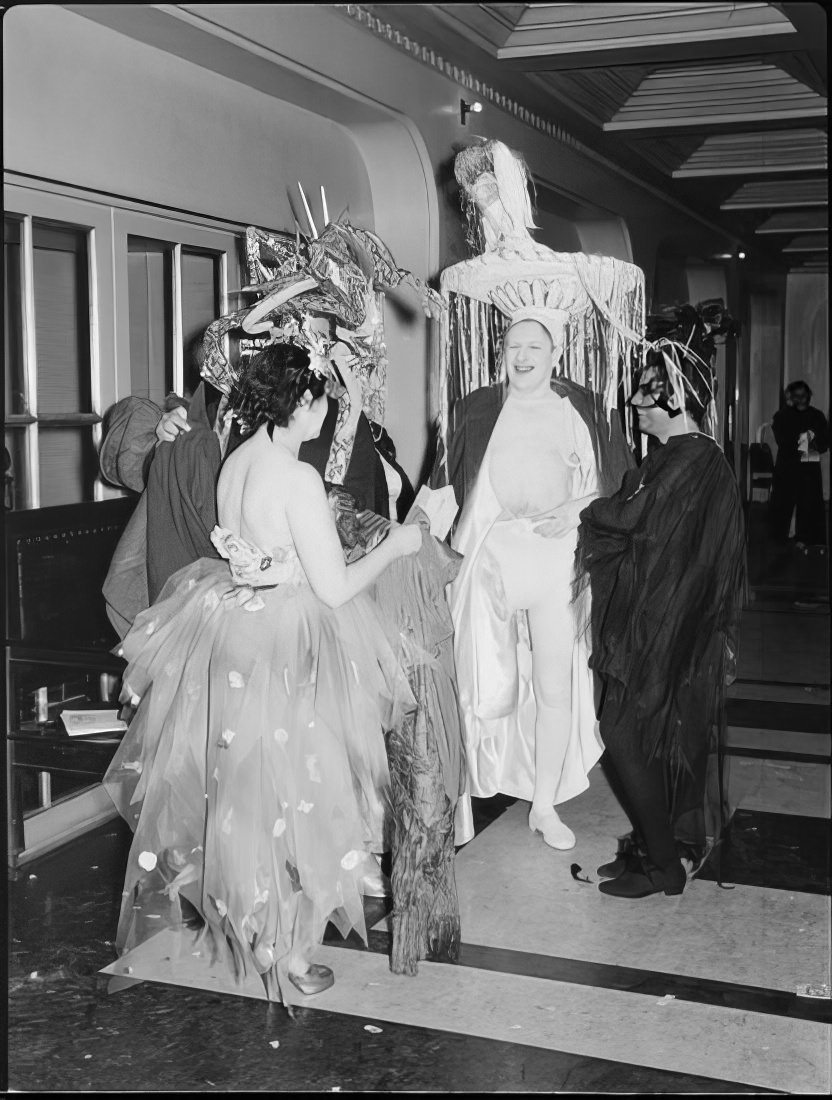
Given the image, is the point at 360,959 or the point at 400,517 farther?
the point at 400,517

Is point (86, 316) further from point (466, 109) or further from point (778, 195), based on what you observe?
point (778, 195)

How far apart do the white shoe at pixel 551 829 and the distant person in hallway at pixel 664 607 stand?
4.8 inches

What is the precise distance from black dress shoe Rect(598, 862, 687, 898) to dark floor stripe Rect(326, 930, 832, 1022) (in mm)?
322

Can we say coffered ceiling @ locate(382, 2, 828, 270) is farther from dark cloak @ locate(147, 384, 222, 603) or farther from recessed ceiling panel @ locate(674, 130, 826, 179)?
dark cloak @ locate(147, 384, 222, 603)

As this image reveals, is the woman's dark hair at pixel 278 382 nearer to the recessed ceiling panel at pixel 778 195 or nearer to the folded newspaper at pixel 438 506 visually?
the folded newspaper at pixel 438 506

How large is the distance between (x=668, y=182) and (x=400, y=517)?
1.10m

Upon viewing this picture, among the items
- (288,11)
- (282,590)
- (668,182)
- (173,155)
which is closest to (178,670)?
(282,590)

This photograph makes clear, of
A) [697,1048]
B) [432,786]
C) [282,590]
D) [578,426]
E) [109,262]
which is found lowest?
[697,1048]

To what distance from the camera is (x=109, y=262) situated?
2.77m

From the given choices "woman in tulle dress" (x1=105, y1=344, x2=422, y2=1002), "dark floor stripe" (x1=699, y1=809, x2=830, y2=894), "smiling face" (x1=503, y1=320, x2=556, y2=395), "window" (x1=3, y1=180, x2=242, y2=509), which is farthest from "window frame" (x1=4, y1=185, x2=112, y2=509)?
"dark floor stripe" (x1=699, y1=809, x2=830, y2=894)

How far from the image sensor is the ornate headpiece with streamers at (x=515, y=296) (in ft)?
9.26

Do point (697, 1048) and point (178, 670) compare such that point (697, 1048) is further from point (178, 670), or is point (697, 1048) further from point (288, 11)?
point (288, 11)

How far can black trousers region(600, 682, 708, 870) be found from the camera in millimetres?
Answer: 3059

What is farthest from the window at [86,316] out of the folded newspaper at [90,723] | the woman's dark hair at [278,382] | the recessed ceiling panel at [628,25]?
the recessed ceiling panel at [628,25]
